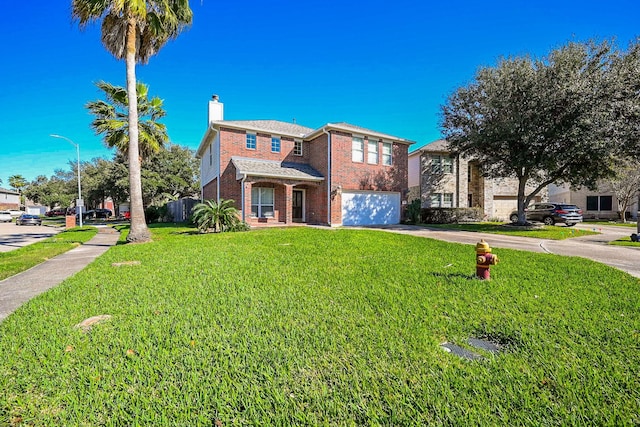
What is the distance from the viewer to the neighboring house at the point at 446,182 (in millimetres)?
23828

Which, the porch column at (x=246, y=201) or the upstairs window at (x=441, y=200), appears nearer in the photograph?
the porch column at (x=246, y=201)

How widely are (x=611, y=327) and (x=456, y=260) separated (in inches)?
146

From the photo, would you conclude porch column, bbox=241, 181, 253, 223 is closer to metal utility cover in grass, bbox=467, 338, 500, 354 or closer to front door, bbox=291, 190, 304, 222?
front door, bbox=291, 190, 304, 222

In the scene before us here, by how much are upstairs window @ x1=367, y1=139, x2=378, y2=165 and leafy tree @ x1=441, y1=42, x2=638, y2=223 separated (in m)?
5.18

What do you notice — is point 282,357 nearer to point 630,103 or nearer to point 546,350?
point 546,350

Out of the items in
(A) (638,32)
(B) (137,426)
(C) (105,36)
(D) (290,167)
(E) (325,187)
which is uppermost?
(A) (638,32)

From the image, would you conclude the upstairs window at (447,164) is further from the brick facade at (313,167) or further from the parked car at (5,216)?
the parked car at (5,216)

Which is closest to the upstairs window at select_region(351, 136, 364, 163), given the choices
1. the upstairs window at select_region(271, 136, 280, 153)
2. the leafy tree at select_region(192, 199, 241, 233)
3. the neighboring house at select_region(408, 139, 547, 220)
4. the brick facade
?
the brick facade

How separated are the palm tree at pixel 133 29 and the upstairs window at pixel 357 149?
34.1ft

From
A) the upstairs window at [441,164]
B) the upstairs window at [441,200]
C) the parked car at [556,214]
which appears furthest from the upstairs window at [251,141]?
the parked car at [556,214]

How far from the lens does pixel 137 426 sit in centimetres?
187

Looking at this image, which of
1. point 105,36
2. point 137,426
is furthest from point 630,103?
point 105,36

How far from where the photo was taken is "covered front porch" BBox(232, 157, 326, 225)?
15.7m

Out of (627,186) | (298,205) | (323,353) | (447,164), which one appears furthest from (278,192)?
(627,186)
